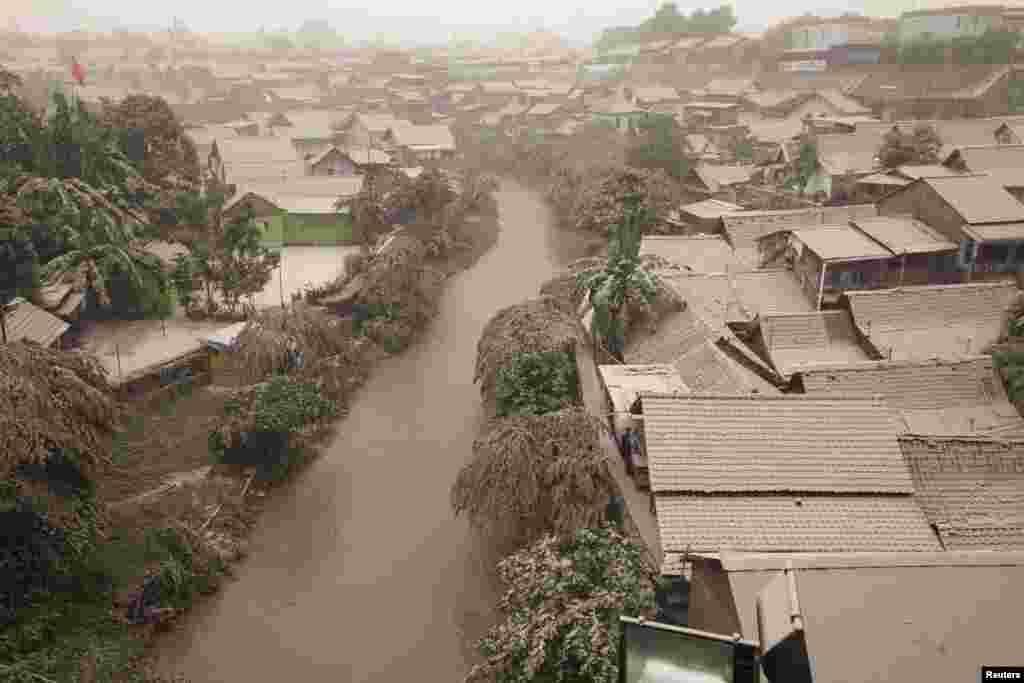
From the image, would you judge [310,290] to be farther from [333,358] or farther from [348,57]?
[348,57]

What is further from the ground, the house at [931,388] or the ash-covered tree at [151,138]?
the ash-covered tree at [151,138]

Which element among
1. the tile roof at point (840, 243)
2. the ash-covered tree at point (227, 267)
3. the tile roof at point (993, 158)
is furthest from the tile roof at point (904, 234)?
the ash-covered tree at point (227, 267)

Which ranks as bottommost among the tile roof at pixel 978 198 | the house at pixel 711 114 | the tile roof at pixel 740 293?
the tile roof at pixel 740 293

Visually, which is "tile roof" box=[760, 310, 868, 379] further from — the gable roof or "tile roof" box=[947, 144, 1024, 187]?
the gable roof

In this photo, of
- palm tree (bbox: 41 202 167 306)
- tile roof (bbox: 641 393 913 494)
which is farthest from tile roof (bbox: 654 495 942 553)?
palm tree (bbox: 41 202 167 306)

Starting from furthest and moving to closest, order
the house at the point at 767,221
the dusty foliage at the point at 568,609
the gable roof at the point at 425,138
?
1. the gable roof at the point at 425,138
2. the house at the point at 767,221
3. the dusty foliage at the point at 568,609

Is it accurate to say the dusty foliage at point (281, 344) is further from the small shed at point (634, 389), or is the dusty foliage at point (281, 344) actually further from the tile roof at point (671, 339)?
the tile roof at point (671, 339)
